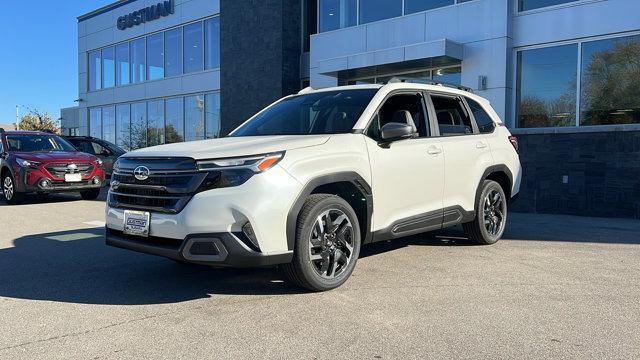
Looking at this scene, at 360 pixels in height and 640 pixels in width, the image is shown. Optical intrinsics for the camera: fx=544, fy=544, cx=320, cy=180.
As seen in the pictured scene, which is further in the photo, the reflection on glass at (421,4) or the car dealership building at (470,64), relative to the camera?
the reflection on glass at (421,4)

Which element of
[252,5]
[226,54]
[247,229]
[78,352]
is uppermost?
[252,5]

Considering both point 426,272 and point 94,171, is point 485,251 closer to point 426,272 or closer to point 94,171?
point 426,272

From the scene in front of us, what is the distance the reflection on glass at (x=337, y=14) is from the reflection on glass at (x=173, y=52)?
26.7ft

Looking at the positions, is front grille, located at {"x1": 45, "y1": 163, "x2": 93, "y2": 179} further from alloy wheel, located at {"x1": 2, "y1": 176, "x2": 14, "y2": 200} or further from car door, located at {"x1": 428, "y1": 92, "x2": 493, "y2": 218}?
car door, located at {"x1": 428, "y1": 92, "x2": 493, "y2": 218}

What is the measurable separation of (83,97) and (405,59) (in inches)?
864

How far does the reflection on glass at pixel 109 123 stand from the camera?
27042 mm

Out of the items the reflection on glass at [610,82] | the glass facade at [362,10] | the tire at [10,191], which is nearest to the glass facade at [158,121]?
the glass facade at [362,10]

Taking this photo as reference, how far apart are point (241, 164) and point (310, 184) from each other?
1.96ft

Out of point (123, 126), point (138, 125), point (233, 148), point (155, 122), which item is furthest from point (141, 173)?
point (123, 126)

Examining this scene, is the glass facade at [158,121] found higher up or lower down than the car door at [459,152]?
higher up

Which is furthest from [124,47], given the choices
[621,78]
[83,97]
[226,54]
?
[621,78]

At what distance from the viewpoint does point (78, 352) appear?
339 centimetres

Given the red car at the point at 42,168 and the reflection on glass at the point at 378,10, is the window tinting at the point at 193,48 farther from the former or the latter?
the red car at the point at 42,168

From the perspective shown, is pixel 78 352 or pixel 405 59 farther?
pixel 405 59
